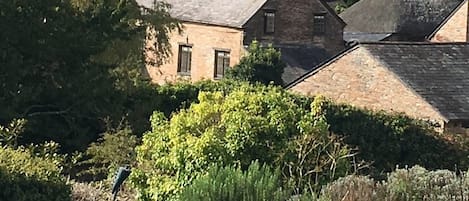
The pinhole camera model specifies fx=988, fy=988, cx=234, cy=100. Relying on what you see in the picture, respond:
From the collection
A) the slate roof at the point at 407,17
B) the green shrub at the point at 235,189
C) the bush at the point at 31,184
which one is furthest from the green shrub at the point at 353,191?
the slate roof at the point at 407,17

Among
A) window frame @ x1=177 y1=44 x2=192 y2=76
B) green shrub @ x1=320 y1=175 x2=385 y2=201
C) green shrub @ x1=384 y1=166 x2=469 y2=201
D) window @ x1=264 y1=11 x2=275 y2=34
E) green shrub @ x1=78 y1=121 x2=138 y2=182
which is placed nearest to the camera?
green shrub @ x1=320 y1=175 x2=385 y2=201

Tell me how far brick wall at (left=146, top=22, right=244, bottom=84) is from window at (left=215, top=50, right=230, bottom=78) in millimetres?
168

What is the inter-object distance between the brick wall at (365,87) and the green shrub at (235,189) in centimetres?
1464

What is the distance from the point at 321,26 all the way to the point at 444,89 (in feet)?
50.1

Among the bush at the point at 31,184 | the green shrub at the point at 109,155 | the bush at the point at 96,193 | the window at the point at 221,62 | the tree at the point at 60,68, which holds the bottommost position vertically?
the bush at the point at 96,193

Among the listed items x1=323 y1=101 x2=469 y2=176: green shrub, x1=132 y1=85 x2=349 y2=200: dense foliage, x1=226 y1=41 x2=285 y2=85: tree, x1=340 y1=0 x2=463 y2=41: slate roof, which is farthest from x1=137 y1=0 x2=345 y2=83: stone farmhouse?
x1=132 y1=85 x2=349 y2=200: dense foliage

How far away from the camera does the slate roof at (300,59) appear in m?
37.4

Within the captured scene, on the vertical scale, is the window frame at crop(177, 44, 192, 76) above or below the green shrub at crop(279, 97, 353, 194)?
above

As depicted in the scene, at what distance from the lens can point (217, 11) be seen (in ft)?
134

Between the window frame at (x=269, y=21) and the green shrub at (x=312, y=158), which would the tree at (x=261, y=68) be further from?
the green shrub at (x=312, y=158)

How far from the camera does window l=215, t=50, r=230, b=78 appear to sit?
40344mm

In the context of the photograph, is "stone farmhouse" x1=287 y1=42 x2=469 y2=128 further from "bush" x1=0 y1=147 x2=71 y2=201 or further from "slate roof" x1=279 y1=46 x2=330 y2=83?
"bush" x1=0 y1=147 x2=71 y2=201

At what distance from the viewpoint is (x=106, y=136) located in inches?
757

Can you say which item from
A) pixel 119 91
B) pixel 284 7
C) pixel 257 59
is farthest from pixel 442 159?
pixel 284 7
